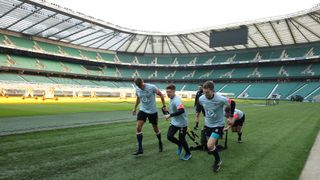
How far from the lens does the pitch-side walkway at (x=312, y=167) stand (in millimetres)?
6805

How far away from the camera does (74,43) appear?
255 feet

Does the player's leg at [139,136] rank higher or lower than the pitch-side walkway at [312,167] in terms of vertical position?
higher

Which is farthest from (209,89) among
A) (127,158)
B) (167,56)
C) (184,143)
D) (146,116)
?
(167,56)

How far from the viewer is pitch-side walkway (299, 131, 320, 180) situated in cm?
680

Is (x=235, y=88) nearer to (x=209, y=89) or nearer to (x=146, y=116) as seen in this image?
(x=146, y=116)

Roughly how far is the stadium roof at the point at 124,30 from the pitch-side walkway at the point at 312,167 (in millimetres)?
48288

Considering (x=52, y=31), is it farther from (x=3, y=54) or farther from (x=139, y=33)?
(x=139, y=33)

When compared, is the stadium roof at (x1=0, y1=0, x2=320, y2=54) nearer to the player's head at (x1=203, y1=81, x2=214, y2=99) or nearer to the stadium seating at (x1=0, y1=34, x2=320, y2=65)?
the stadium seating at (x1=0, y1=34, x2=320, y2=65)

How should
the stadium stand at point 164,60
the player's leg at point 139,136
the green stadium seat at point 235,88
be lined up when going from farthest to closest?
the green stadium seat at point 235,88, the stadium stand at point 164,60, the player's leg at point 139,136

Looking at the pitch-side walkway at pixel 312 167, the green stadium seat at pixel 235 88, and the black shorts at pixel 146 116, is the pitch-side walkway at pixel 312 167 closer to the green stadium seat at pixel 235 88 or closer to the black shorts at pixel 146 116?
the black shorts at pixel 146 116

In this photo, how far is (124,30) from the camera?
70812mm

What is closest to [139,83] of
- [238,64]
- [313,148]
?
[313,148]

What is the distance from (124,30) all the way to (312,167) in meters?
66.4

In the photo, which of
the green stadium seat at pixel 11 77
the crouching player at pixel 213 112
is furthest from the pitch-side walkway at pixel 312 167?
the green stadium seat at pixel 11 77
